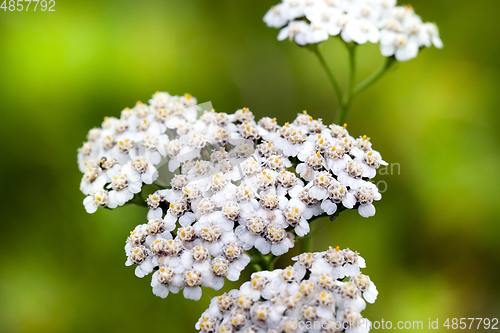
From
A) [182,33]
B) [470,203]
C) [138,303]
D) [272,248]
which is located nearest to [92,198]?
[272,248]

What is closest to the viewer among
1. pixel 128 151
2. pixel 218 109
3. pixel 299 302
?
pixel 299 302

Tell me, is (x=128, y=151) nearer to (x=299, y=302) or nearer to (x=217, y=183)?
(x=217, y=183)

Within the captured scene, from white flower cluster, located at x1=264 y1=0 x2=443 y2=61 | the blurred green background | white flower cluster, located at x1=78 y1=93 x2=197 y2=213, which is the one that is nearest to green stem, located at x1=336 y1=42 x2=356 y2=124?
white flower cluster, located at x1=264 y1=0 x2=443 y2=61

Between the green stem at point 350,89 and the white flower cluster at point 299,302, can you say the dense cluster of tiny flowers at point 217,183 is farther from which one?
the green stem at point 350,89

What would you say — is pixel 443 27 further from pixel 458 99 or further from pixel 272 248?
pixel 272 248

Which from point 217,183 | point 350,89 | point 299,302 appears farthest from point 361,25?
point 299,302

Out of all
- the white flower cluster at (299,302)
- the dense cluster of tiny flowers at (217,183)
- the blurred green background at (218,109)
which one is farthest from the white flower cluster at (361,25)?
the white flower cluster at (299,302)

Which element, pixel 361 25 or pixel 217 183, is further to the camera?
pixel 361 25
